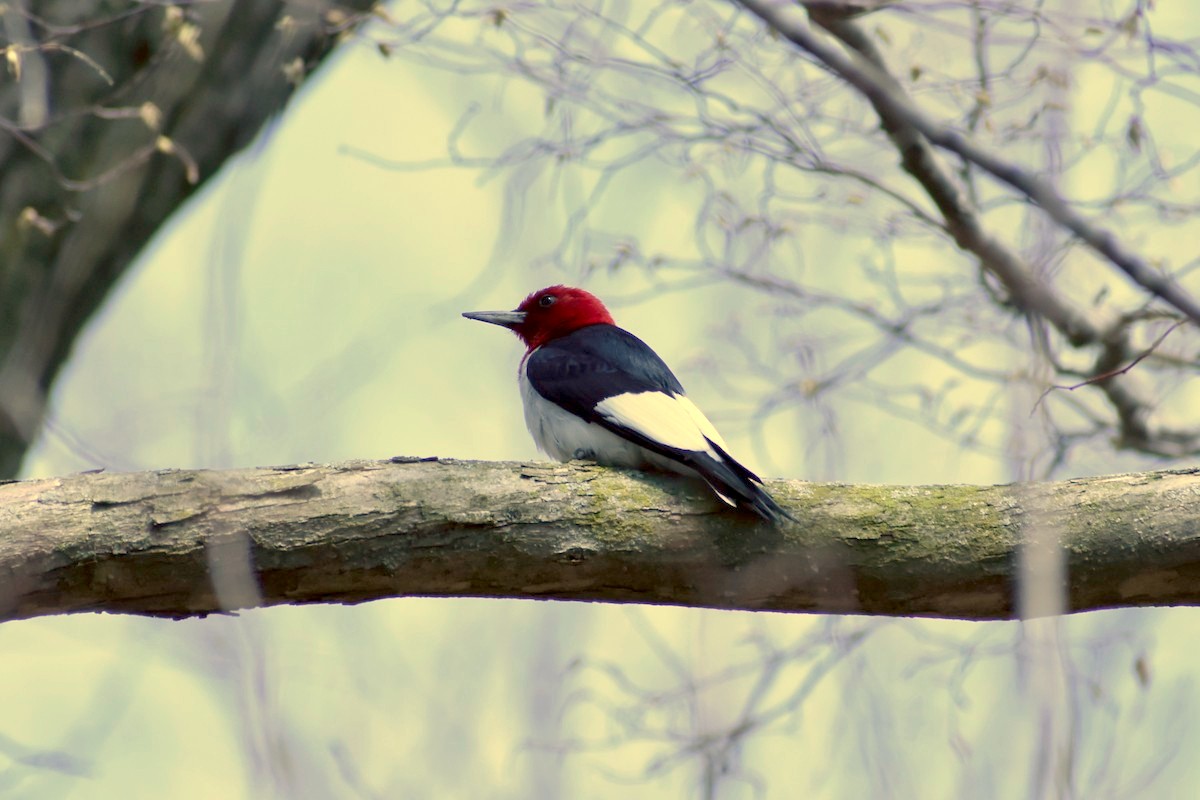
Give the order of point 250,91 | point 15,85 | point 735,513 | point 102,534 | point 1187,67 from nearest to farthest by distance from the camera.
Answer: point 102,534 < point 735,513 < point 1187,67 < point 15,85 < point 250,91

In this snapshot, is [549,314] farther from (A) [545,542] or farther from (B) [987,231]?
(A) [545,542]

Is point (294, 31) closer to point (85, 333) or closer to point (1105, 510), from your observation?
point (85, 333)

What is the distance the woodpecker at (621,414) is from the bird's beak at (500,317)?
423 millimetres

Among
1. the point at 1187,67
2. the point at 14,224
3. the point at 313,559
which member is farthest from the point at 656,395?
the point at 14,224

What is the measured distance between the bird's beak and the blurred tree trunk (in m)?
1.20

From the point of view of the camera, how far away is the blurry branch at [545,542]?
2.85 meters

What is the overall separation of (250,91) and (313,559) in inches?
119

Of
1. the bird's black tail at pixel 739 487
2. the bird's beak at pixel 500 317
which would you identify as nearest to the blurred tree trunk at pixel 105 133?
the bird's beak at pixel 500 317

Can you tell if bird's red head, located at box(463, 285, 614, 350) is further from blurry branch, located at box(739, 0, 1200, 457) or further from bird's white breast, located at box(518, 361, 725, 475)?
blurry branch, located at box(739, 0, 1200, 457)

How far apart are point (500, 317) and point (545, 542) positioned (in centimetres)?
266

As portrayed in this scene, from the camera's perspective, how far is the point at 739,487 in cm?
298

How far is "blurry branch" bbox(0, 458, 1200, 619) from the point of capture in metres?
2.85

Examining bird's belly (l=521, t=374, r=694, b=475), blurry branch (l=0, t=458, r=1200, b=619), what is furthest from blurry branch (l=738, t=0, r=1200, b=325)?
bird's belly (l=521, t=374, r=694, b=475)

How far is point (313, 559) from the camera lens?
285 centimetres
